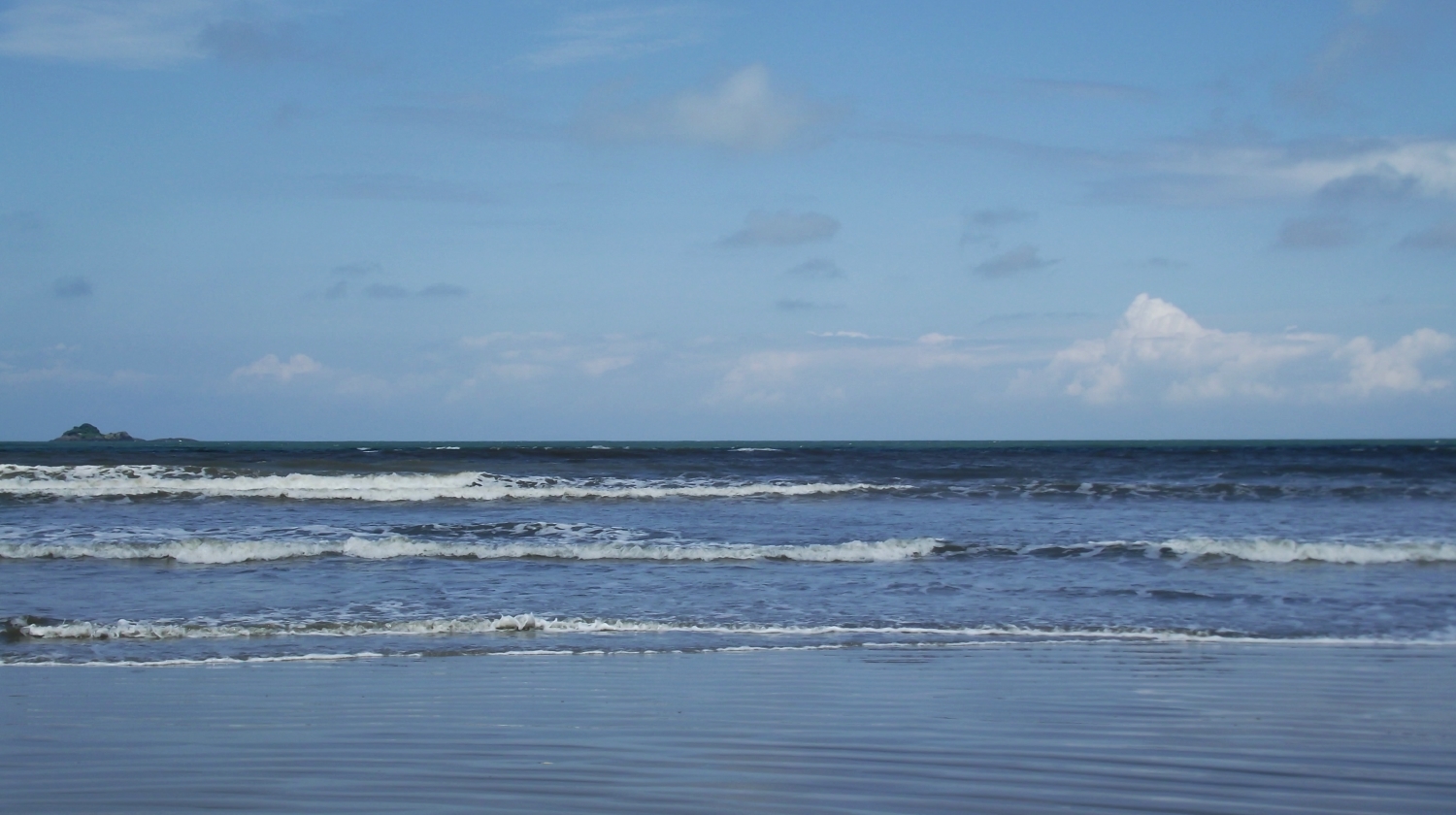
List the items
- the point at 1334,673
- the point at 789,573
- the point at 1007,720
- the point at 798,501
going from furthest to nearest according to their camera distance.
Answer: the point at 798,501 → the point at 789,573 → the point at 1334,673 → the point at 1007,720

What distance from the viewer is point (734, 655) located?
1019cm

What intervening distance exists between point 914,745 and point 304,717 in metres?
3.91

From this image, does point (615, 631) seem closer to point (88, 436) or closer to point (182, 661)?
point (182, 661)

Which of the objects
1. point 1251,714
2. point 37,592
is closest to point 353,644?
point 37,592

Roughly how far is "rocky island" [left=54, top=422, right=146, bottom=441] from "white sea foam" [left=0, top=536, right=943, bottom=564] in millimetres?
98654

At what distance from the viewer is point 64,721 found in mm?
7512

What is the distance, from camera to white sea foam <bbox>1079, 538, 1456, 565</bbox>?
17.3m

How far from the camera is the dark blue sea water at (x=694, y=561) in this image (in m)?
11.4

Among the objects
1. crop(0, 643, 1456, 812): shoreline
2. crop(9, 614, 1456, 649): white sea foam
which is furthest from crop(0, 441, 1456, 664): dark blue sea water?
crop(0, 643, 1456, 812): shoreline

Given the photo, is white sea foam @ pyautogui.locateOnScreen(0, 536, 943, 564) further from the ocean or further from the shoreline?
the shoreline

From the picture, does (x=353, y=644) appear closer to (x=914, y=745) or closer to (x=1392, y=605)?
(x=914, y=745)

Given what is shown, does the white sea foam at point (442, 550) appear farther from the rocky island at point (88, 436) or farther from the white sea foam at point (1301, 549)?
the rocky island at point (88, 436)

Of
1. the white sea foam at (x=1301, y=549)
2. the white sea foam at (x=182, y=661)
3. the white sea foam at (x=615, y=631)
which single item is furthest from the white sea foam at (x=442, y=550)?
the white sea foam at (x=182, y=661)

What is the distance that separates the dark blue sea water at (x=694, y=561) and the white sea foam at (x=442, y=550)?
0.07m
